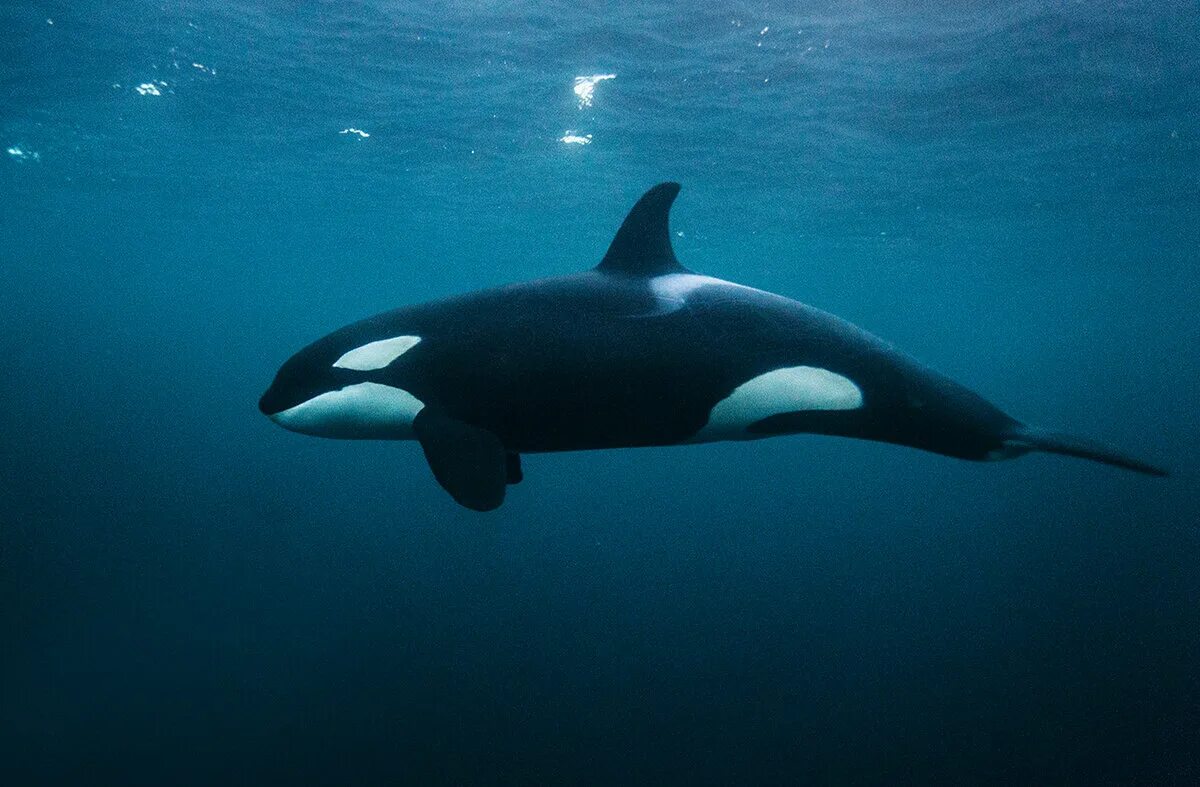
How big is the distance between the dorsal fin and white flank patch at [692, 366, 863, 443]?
114cm

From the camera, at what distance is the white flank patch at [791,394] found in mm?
4668

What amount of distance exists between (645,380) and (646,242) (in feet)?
4.00

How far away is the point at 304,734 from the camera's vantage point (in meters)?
9.46

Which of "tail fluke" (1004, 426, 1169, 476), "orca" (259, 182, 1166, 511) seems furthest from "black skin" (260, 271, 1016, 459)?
"tail fluke" (1004, 426, 1169, 476)

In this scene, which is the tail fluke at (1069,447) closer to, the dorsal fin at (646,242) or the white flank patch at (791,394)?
the white flank patch at (791,394)

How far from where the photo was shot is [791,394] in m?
4.70

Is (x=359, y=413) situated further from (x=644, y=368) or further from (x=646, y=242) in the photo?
(x=646, y=242)

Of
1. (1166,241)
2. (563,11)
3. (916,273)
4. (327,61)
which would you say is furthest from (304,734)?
(916,273)

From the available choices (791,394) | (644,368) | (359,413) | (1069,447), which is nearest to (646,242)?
(644,368)

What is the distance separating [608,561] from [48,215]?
51.9 m

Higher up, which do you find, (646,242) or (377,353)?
(646,242)

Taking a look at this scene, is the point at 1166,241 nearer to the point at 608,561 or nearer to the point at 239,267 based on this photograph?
the point at 608,561

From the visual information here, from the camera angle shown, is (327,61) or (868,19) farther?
(327,61)

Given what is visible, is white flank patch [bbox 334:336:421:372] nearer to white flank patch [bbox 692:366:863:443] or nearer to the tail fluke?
white flank patch [bbox 692:366:863:443]
